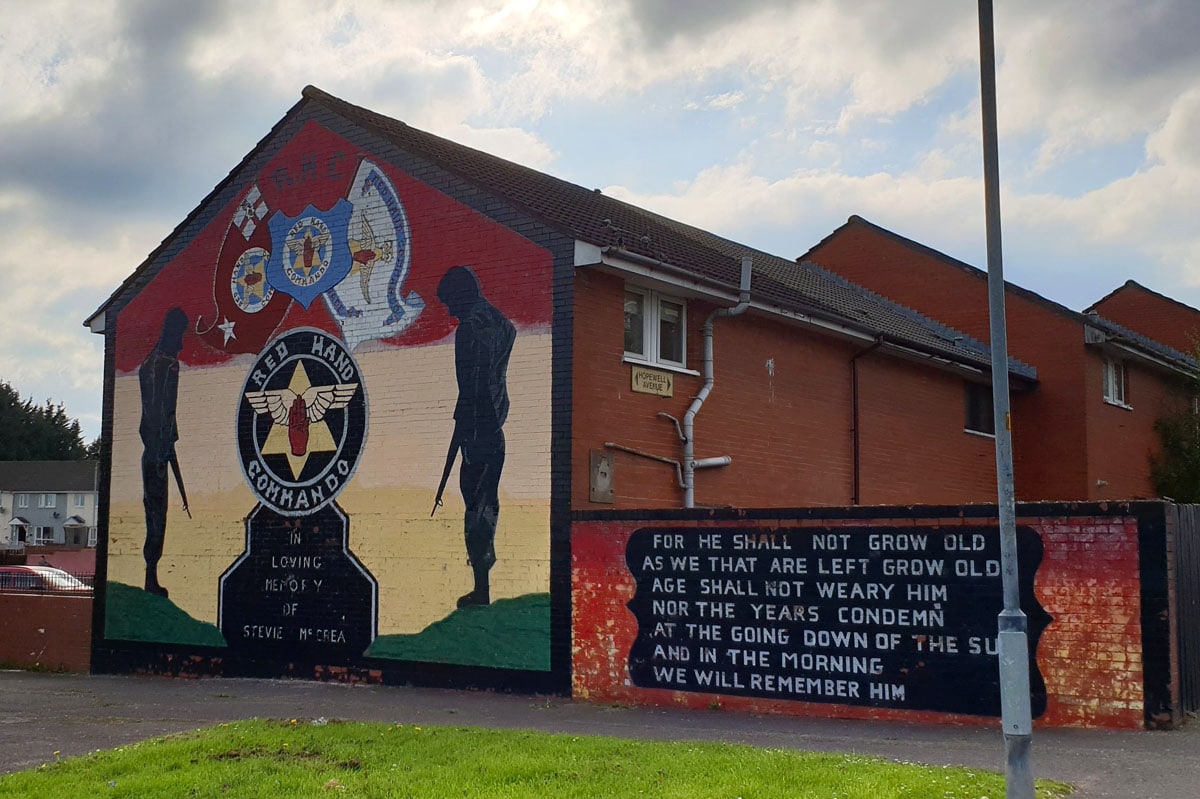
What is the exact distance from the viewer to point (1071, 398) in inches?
997

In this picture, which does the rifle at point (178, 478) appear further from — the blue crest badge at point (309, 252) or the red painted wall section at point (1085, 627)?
the red painted wall section at point (1085, 627)

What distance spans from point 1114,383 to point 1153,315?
344 inches

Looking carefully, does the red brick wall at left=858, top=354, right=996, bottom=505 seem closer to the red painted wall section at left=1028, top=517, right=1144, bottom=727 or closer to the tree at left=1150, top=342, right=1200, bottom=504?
the tree at left=1150, top=342, right=1200, bottom=504

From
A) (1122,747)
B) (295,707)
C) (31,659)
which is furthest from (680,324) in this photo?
(31,659)

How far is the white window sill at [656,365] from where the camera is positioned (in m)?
15.5

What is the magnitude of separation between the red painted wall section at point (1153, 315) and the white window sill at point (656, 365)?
73.0ft

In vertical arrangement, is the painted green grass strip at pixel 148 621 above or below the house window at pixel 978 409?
below

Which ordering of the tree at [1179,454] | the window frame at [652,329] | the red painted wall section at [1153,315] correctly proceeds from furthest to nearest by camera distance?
the red painted wall section at [1153,315] < the tree at [1179,454] < the window frame at [652,329]

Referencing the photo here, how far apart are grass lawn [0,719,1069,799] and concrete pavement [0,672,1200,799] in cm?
75

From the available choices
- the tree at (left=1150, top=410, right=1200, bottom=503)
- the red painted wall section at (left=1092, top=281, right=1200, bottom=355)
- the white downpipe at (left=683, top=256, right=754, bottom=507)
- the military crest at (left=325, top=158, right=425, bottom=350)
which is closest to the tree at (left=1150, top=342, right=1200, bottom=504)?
the tree at (left=1150, top=410, right=1200, bottom=503)

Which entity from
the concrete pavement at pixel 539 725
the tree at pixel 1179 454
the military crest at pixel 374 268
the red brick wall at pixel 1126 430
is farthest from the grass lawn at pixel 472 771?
the tree at pixel 1179 454

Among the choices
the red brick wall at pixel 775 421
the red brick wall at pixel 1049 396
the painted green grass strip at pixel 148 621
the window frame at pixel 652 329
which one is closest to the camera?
the red brick wall at pixel 775 421

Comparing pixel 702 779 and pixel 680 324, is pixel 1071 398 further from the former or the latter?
pixel 702 779

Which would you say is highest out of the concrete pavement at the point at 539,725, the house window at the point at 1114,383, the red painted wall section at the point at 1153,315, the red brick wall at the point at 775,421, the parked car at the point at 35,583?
the red painted wall section at the point at 1153,315
